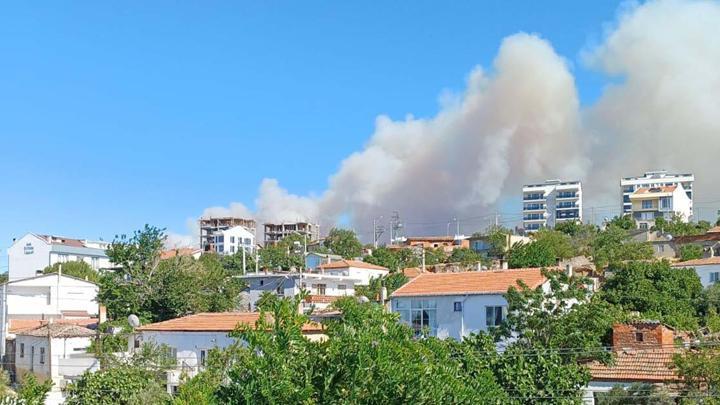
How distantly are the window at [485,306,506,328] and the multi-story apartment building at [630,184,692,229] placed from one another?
314ft

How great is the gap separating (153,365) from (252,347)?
20.8m

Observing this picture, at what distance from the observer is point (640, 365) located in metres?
29.2

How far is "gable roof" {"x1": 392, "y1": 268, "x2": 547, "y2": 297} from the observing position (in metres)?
40.8

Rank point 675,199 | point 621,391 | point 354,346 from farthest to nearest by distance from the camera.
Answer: point 675,199, point 621,391, point 354,346

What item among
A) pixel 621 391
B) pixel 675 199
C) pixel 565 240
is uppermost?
pixel 675 199

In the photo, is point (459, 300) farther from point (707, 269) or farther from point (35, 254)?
point (35, 254)

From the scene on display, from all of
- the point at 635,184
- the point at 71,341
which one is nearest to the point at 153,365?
the point at 71,341

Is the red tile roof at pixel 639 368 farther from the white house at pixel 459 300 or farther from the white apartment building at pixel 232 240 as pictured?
the white apartment building at pixel 232 240

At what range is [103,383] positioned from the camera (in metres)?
27.6

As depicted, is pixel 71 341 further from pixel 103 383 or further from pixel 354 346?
pixel 354 346

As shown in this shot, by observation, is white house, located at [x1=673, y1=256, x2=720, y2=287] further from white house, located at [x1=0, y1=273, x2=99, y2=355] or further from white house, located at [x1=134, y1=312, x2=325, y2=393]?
white house, located at [x1=0, y1=273, x2=99, y2=355]

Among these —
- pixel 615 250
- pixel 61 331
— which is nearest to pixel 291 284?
pixel 61 331

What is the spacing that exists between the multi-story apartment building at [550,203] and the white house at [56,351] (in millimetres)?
122452

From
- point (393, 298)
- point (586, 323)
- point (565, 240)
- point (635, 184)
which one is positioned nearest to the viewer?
point (586, 323)
